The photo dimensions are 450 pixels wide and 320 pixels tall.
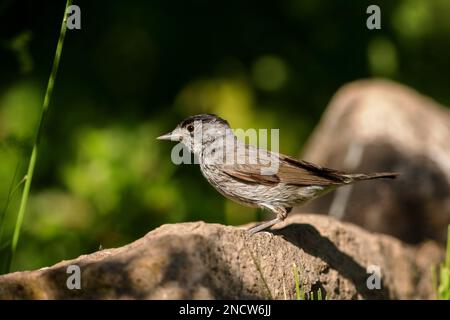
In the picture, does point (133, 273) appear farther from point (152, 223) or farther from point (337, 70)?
point (337, 70)

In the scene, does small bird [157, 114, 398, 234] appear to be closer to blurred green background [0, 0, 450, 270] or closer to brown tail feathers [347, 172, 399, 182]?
brown tail feathers [347, 172, 399, 182]

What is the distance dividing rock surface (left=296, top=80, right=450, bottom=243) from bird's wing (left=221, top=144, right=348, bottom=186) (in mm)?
1585

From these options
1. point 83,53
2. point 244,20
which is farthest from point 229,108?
point 83,53

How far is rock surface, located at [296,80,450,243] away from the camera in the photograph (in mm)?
6953

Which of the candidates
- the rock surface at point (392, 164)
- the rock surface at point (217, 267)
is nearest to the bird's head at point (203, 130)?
the rock surface at point (217, 267)

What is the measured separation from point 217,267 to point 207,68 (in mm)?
5558

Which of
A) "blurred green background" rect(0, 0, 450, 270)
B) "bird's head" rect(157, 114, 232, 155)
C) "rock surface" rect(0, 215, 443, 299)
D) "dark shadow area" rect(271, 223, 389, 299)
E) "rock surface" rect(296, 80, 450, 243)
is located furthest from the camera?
"blurred green background" rect(0, 0, 450, 270)

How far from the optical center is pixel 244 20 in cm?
950

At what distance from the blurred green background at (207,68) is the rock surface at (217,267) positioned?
2.69m

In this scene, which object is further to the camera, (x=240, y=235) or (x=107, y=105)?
(x=107, y=105)

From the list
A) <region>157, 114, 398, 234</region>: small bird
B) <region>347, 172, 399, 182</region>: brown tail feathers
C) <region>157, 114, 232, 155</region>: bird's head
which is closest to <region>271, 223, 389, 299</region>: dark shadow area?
<region>157, 114, 398, 234</region>: small bird

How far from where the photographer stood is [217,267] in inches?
162

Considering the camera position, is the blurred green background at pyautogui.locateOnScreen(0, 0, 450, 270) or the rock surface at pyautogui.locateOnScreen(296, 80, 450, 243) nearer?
the rock surface at pyautogui.locateOnScreen(296, 80, 450, 243)
